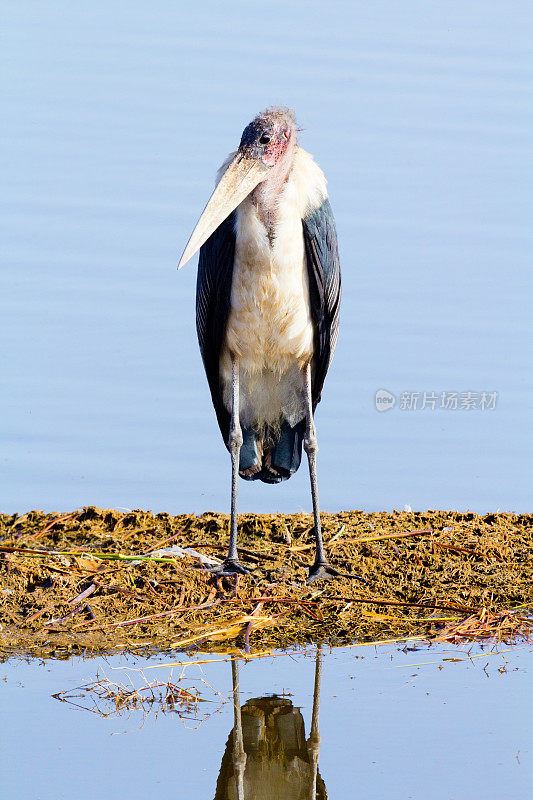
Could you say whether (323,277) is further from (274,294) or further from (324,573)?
(324,573)

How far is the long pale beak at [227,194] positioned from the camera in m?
6.34

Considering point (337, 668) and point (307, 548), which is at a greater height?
point (307, 548)

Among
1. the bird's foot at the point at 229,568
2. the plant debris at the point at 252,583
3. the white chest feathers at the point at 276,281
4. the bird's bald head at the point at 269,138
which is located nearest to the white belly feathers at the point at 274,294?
the white chest feathers at the point at 276,281

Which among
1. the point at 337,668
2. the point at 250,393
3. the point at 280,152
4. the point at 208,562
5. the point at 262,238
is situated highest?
the point at 280,152

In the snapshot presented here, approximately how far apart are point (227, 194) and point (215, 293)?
20.1 inches

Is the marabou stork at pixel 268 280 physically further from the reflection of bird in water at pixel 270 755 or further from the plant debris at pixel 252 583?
the reflection of bird in water at pixel 270 755

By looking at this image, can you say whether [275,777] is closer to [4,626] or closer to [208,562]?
[4,626]

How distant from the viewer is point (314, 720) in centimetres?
460

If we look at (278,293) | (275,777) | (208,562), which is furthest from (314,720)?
(278,293)

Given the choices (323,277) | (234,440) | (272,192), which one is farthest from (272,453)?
(272,192)

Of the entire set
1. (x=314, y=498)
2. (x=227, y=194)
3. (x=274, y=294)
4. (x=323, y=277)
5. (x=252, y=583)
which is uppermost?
(x=227, y=194)

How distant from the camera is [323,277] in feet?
21.2

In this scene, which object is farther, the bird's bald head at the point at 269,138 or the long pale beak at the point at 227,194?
the bird's bald head at the point at 269,138

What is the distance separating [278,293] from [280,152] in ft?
2.37
